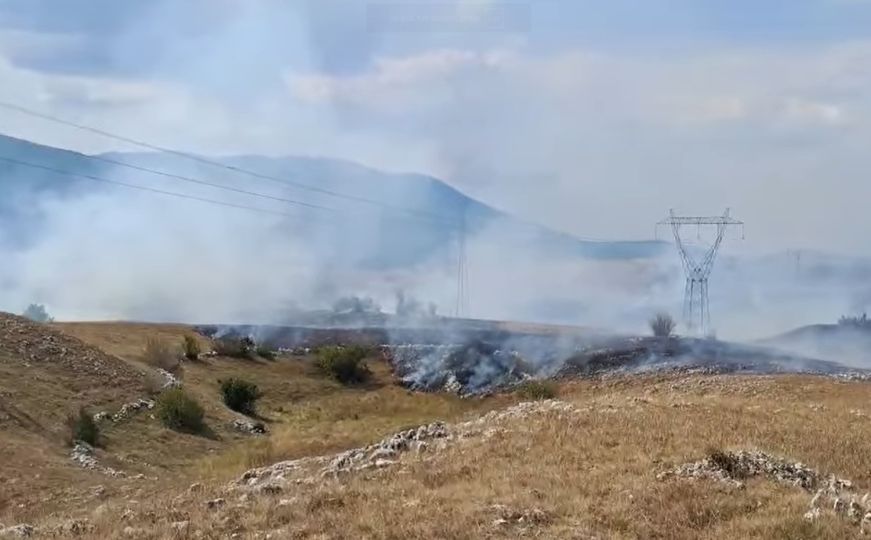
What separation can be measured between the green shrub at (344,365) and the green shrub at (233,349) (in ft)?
14.8

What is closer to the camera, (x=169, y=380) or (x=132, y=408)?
(x=132, y=408)

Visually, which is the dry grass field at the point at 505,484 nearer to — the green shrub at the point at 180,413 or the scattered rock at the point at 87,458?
the scattered rock at the point at 87,458

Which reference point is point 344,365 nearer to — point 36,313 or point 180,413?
point 180,413

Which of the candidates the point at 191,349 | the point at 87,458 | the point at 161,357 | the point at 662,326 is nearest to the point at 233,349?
the point at 191,349

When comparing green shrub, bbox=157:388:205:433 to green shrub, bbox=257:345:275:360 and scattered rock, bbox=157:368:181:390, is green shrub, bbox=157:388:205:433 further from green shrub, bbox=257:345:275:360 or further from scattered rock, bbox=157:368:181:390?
green shrub, bbox=257:345:275:360

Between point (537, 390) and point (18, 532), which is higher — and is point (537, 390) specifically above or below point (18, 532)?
above

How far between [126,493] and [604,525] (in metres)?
16.2

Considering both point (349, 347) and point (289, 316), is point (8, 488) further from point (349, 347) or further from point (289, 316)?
point (289, 316)

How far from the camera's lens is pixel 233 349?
6194cm

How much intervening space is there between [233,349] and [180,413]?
23311mm

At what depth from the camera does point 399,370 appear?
212ft

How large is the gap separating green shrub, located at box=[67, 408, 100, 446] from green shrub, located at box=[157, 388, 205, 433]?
3825 millimetres

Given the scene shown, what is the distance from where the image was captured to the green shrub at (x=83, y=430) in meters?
33.2

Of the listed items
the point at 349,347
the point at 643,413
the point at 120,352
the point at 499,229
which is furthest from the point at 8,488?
the point at 499,229
